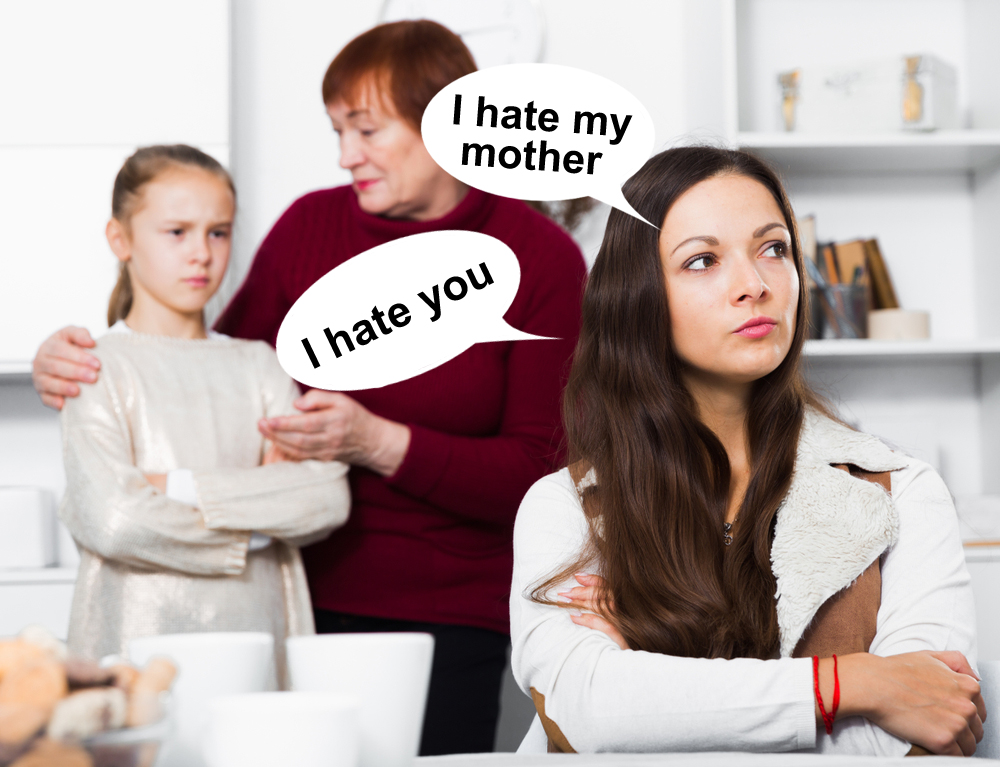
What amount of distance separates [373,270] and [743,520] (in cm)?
78

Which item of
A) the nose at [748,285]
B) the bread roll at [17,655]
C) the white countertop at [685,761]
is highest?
the nose at [748,285]

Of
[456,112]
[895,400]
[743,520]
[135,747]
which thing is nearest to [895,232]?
[895,400]

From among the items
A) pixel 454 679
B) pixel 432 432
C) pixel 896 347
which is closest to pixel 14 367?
pixel 432 432

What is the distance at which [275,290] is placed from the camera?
1.77 m

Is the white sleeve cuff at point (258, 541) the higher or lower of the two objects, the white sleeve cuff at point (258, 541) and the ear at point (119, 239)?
the lower

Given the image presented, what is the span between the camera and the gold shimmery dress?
140 centimetres

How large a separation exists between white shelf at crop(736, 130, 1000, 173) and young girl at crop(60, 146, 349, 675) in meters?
1.21

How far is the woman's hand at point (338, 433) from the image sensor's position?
4.96 ft

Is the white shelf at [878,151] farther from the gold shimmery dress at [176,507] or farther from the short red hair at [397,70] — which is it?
the gold shimmery dress at [176,507]

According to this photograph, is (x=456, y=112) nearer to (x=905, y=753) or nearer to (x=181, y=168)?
(x=181, y=168)

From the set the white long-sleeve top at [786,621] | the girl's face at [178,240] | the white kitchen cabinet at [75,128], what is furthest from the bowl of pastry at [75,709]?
the white kitchen cabinet at [75,128]

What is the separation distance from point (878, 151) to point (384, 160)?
1280 mm

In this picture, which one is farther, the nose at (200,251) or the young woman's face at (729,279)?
the nose at (200,251)

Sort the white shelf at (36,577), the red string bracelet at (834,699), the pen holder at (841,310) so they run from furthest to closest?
1. the pen holder at (841,310)
2. the white shelf at (36,577)
3. the red string bracelet at (834,699)
